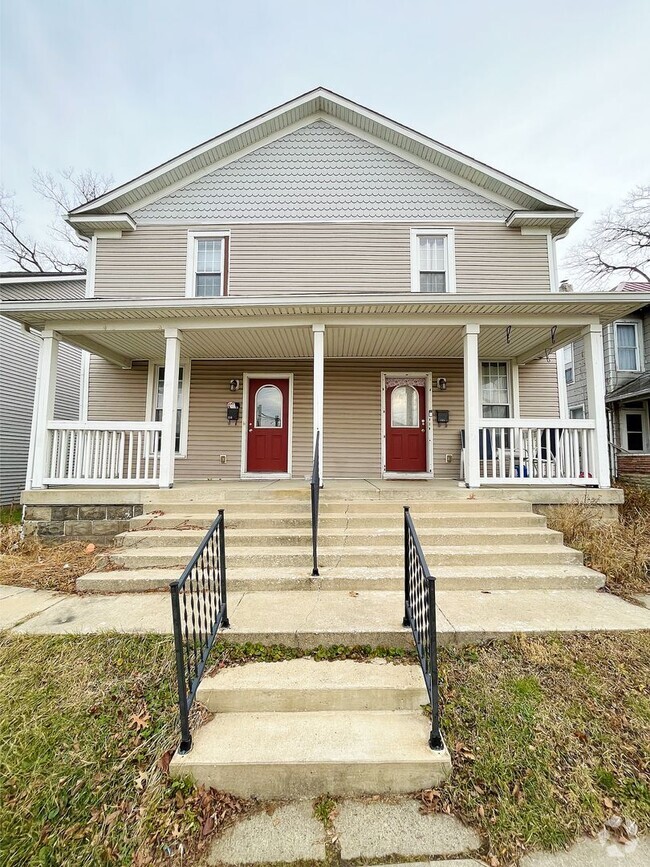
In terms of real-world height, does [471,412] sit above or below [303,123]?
below

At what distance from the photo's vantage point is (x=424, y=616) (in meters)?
2.50

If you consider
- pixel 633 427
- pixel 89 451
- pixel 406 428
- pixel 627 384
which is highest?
pixel 627 384

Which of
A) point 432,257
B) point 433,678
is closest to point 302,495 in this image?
point 433,678

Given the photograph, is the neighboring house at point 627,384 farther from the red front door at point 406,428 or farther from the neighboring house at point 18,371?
the neighboring house at point 18,371

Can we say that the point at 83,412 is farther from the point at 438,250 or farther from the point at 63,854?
the point at 438,250

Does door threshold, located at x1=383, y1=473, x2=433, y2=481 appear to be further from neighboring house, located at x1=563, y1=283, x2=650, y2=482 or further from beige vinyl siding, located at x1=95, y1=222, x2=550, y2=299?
neighboring house, located at x1=563, y1=283, x2=650, y2=482

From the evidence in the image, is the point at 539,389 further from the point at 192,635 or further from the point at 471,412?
the point at 192,635

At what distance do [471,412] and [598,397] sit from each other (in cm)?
199

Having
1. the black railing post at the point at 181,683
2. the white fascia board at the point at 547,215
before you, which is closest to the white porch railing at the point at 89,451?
the black railing post at the point at 181,683

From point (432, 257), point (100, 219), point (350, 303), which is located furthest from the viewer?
point (432, 257)

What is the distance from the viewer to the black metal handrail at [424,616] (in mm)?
2035

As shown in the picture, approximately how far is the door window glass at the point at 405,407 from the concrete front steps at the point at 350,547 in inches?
114

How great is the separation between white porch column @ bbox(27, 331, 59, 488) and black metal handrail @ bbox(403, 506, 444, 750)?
577 cm

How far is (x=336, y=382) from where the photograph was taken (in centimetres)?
812
